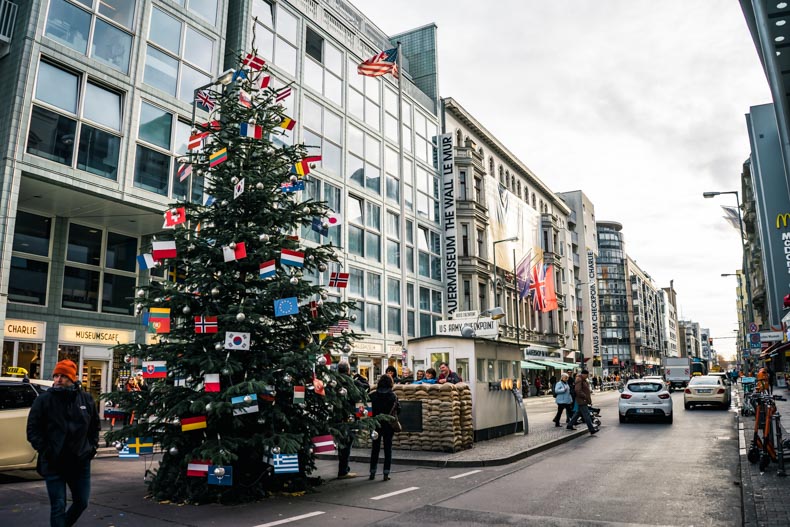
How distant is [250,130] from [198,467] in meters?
5.29

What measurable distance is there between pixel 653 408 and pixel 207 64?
21570 mm

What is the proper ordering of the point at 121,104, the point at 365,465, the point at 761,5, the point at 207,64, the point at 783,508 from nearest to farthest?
1. the point at 761,5
2. the point at 783,508
3. the point at 365,465
4. the point at 121,104
5. the point at 207,64

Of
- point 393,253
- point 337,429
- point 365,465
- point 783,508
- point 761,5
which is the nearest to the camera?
point 761,5

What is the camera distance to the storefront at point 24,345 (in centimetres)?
1884

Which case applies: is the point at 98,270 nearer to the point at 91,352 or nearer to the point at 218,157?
the point at 91,352

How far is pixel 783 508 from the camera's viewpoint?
7332 mm

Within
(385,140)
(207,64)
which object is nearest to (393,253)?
(385,140)

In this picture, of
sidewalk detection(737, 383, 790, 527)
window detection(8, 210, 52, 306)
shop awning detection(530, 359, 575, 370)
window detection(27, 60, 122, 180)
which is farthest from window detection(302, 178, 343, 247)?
shop awning detection(530, 359, 575, 370)

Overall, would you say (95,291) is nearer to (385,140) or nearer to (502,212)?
(385,140)

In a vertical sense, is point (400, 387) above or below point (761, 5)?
below

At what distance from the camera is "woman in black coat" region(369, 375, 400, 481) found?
10516 millimetres

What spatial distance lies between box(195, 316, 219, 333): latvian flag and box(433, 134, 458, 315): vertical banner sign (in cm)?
3419

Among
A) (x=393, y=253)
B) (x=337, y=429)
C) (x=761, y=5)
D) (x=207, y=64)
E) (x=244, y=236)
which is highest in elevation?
(x=207, y=64)

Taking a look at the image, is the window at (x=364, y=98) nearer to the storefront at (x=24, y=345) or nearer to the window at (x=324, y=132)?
the window at (x=324, y=132)
